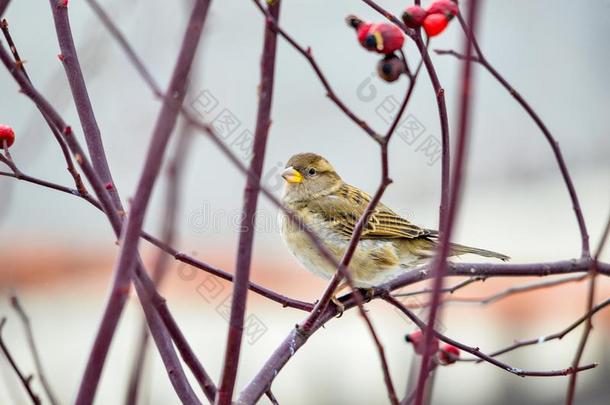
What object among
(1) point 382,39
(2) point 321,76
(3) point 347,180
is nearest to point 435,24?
(1) point 382,39

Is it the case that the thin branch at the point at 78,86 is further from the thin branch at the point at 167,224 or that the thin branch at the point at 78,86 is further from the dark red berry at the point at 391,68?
the dark red berry at the point at 391,68

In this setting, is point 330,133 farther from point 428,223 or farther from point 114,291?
point 114,291

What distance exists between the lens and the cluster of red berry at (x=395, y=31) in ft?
4.94

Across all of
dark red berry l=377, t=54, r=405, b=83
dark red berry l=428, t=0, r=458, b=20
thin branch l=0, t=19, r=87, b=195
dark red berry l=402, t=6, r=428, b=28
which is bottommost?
thin branch l=0, t=19, r=87, b=195

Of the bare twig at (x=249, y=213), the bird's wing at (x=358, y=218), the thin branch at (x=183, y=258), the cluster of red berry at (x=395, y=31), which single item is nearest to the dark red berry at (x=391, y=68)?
the cluster of red berry at (x=395, y=31)

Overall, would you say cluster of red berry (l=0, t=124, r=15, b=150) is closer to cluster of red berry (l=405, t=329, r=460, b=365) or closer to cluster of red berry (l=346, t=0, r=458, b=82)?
cluster of red berry (l=346, t=0, r=458, b=82)

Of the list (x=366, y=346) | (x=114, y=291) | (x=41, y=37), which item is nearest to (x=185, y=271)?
(x=366, y=346)

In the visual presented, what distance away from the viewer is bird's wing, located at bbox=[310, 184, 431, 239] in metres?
3.91

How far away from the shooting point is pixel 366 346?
5.50 metres

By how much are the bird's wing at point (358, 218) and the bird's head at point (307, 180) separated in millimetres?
71

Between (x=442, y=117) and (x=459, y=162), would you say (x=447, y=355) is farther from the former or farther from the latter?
(x=459, y=162)

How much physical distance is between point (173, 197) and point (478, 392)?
437cm

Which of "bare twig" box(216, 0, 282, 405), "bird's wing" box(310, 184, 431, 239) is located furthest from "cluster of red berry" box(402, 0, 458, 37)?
"bird's wing" box(310, 184, 431, 239)

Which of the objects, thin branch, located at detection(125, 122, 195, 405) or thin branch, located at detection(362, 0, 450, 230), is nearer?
thin branch, located at detection(125, 122, 195, 405)
